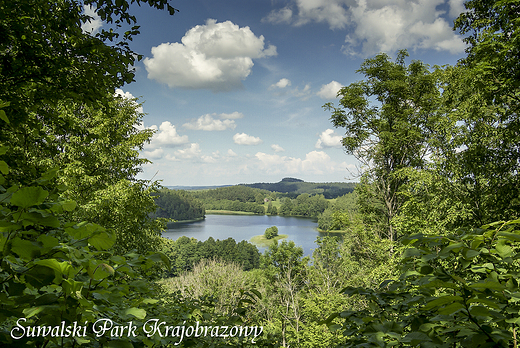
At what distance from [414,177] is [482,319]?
8980 mm

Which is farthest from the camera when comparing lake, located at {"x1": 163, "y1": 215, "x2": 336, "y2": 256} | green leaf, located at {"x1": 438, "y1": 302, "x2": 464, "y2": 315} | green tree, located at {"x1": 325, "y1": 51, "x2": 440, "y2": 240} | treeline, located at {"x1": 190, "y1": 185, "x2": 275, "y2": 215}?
treeline, located at {"x1": 190, "y1": 185, "x2": 275, "y2": 215}

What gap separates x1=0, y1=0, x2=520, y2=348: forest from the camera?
759 mm

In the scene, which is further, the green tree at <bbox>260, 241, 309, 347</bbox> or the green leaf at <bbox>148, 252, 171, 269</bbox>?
the green tree at <bbox>260, 241, 309, 347</bbox>

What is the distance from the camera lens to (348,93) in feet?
38.2

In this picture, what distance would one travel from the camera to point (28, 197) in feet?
2.22

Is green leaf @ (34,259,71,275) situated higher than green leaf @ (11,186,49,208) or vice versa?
green leaf @ (11,186,49,208)

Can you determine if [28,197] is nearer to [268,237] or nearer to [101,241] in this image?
[101,241]

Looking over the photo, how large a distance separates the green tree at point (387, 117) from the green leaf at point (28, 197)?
11.6 m

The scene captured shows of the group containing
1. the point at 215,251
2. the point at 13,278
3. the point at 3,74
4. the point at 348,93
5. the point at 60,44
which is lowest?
the point at 215,251

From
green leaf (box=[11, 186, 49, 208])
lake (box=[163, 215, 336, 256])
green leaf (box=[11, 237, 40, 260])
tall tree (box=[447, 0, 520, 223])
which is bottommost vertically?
lake (box=[163, 215, 336, 256])

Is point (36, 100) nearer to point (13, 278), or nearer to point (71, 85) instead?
point (71, 85)

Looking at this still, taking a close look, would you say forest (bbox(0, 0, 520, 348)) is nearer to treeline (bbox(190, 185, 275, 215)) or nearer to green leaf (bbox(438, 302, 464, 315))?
green leaf (bbox(438, 302, 464, 315))

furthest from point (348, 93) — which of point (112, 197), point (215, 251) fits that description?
point (215, 251)

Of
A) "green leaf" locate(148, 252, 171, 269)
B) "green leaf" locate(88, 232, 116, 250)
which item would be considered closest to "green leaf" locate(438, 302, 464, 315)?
"green leaf" locate(148, 252, 171, 269)
